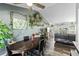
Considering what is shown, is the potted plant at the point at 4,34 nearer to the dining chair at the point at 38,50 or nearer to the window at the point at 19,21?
the window at the point at 19,21

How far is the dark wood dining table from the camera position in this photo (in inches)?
86.5

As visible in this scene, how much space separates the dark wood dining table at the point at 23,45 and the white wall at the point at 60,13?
1.44 feet

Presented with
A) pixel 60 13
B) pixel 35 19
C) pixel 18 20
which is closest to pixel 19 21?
pixel 18 20

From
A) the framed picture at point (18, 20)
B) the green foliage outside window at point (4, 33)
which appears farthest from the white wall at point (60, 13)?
the green foliage outside window at point (4, 33)

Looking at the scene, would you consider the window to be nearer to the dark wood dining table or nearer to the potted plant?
the potted plant

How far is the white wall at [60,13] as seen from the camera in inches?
85.0

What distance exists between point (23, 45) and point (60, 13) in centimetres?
81

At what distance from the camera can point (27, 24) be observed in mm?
2209

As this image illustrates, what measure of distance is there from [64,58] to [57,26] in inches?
21.5

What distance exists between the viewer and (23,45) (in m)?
2.21

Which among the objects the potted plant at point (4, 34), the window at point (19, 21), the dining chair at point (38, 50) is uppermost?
the window at point (19, 21)

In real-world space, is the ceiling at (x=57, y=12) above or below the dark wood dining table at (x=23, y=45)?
above

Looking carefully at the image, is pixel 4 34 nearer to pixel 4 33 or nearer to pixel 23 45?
pixel 4 33

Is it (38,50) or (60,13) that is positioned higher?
(60,13)
